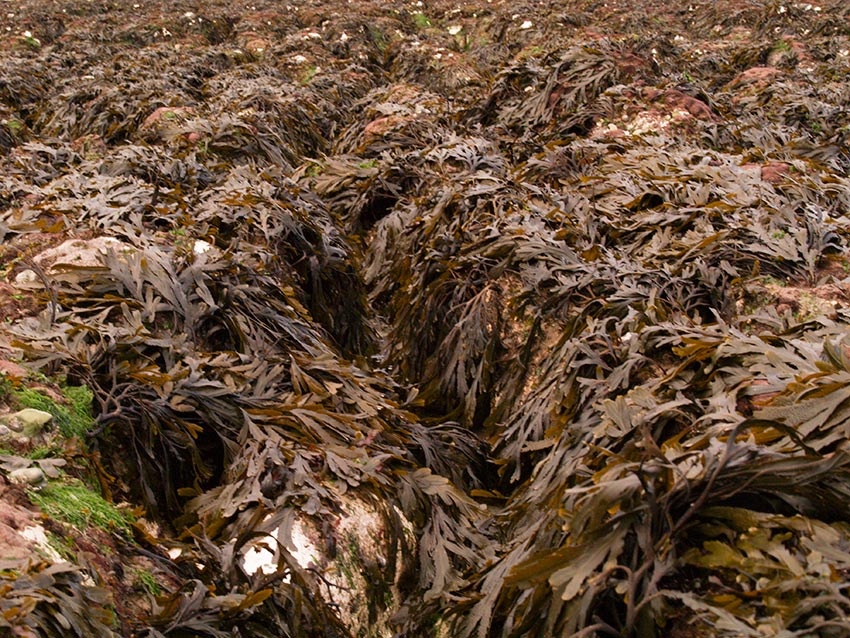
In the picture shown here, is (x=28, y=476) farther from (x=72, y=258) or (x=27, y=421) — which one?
(x=72, y=258)

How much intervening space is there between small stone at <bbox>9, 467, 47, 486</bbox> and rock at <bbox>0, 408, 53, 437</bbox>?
185mm

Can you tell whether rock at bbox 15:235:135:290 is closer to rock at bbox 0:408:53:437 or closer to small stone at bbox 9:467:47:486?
rock at bbox 0:408:53:437

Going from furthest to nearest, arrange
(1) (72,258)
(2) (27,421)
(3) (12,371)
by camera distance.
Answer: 1. (1) (72,258)
2. (3) (12,371)
3. (2) (27,421)

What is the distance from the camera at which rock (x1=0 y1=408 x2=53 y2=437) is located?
1.83 metres

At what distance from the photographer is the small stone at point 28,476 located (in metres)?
1.64

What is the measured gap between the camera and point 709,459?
57.9 inches

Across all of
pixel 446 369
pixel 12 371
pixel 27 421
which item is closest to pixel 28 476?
pixel 27 421

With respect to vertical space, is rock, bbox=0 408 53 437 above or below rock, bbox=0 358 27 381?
below

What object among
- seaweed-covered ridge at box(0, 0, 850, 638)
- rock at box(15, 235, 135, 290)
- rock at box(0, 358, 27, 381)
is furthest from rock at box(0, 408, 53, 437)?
rock at box(15, 235, 135, 290)

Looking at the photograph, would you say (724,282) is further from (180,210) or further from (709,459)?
(180,210)

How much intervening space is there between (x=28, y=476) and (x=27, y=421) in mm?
249

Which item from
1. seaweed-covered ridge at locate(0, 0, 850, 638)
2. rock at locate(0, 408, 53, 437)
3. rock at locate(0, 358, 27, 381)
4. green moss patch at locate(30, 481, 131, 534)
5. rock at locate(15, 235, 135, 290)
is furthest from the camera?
rock at locate(15, 235, 135, 290)

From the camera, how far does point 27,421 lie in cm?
185

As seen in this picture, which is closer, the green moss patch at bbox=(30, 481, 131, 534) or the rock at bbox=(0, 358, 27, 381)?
the green moss patch at bbox=(30, 481, 131, 534)
